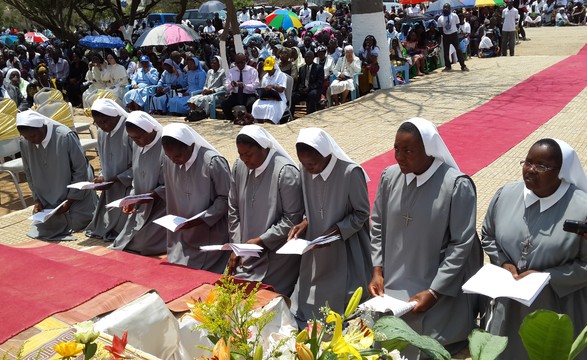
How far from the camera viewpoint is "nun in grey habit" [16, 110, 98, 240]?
6352 mm

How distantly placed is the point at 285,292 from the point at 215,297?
3.05m

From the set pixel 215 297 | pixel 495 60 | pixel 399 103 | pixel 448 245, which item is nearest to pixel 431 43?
pixel 495 60

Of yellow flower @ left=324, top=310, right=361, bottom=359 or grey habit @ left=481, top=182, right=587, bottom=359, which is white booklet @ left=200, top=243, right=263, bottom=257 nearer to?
grey habit @ left=481, top=182, right=587, bottom=359

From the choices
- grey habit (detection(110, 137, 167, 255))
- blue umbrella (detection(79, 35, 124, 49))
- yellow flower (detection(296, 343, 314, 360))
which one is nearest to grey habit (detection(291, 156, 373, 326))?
grey habit (detection(110, 137, 167, 255))

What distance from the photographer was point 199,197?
16.8 ft

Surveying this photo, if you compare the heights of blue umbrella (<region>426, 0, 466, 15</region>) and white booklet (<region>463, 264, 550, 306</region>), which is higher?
blue umbrella (<region>426, 0, 466, 15</region>)

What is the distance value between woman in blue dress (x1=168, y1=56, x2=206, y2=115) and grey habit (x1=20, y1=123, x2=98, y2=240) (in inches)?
253

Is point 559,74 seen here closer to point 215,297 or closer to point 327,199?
point 327,199

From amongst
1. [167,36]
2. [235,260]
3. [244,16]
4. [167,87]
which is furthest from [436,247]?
[244,16]

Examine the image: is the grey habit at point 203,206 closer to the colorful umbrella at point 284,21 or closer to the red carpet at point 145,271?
the red carpet at point 145,271

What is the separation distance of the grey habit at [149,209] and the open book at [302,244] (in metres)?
1.94

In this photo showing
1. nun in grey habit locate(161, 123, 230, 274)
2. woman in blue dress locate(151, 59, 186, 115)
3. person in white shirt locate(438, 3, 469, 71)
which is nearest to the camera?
nun in grey habit locate(161, 123, 230, 274)

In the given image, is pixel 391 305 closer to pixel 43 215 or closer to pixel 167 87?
pixel 43 215

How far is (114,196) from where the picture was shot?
6.28 metres
